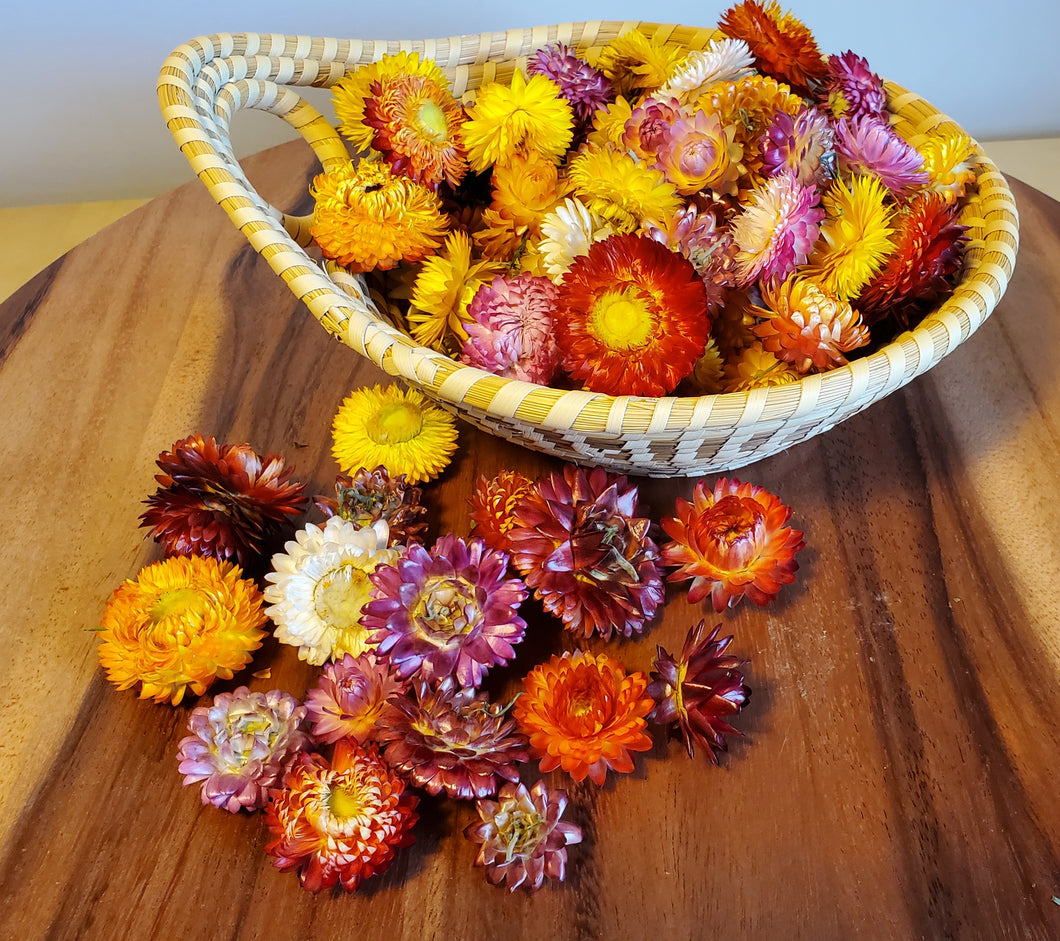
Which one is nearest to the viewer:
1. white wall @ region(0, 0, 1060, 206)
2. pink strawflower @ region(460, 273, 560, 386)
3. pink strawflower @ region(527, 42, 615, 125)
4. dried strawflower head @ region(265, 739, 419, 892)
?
dried strawflower head @ region(265, 739, 419, 892)

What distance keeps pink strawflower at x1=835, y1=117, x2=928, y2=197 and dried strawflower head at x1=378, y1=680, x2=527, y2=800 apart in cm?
43

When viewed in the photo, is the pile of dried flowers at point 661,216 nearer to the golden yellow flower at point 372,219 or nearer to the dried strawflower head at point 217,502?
the golden yellow flower at point 372,219

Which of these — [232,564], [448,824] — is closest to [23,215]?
[232,564]

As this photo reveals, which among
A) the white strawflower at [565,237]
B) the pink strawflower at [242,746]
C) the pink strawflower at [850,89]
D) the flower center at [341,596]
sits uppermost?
the pink strawflower at [850,89]

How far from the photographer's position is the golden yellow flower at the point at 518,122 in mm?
594

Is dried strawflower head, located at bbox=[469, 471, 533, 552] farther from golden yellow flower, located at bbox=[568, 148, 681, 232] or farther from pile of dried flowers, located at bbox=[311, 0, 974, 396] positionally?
golden yellow flower, located at bbox=[568, 148, 681, 232]

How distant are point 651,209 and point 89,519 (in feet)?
1.49

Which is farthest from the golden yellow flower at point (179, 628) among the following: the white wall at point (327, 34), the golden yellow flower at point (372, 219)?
the white wall at point (327, 34)

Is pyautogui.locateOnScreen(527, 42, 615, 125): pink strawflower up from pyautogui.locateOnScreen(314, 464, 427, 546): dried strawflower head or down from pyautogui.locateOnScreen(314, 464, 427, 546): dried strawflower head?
up

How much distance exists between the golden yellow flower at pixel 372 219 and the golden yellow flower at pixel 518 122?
0.21 ft

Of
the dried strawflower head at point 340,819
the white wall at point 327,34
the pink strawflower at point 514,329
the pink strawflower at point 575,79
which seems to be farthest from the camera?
the white wall at point 327,34

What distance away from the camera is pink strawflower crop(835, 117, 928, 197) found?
55 centimetres

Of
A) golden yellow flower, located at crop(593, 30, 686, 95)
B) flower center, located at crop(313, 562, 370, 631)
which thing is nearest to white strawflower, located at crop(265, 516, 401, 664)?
flower center, located at crop(313, 562, 370, 631)

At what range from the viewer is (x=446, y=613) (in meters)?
0.47
